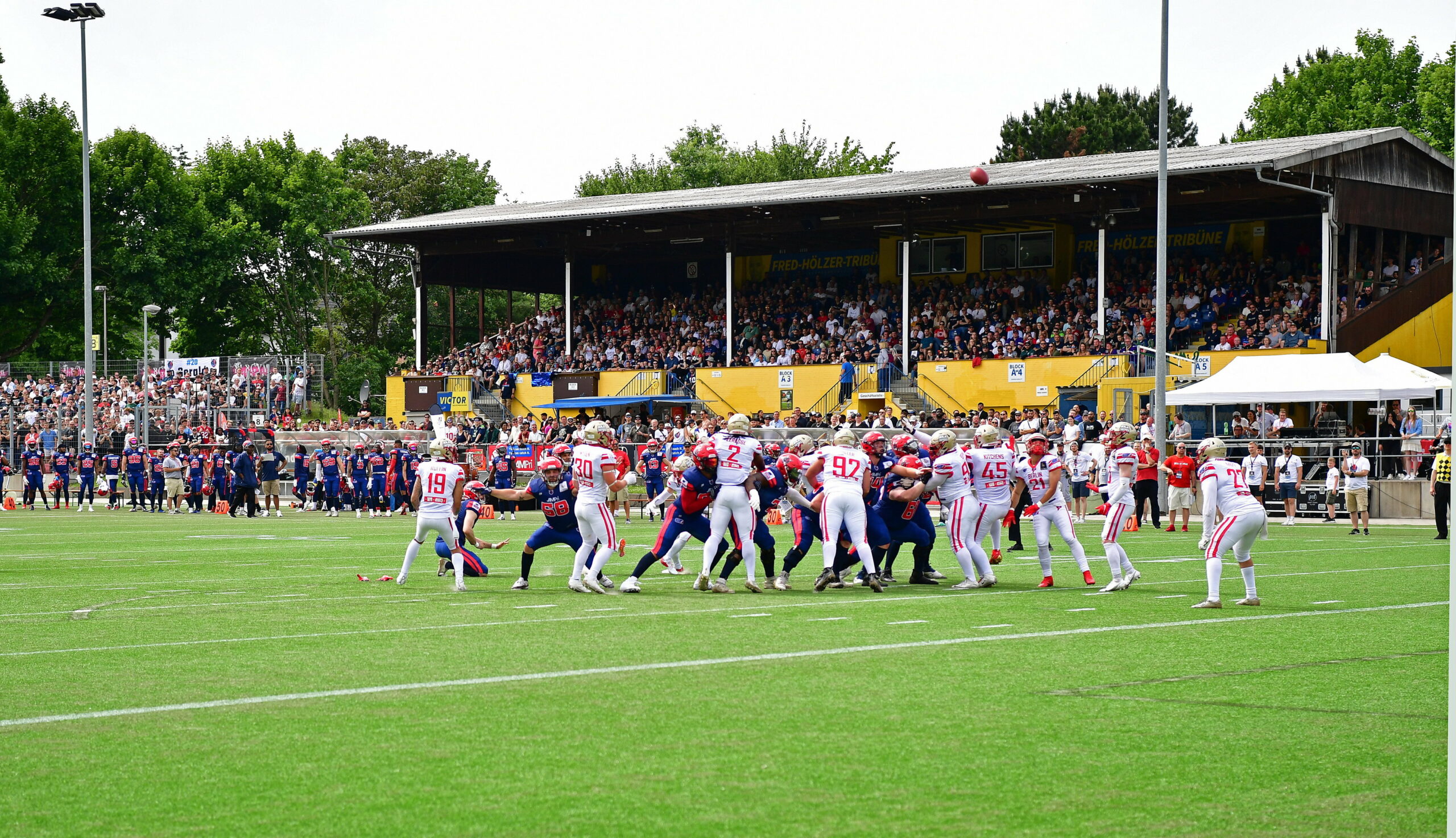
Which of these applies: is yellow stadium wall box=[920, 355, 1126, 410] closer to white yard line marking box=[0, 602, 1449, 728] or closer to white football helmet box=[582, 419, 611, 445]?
white football helmet box=[582, 419, 611, 445]

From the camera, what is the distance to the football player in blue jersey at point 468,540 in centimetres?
1659

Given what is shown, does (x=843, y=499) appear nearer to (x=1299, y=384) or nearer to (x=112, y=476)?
(x=1299, y=384)

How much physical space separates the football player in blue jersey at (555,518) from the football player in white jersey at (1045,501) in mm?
4613

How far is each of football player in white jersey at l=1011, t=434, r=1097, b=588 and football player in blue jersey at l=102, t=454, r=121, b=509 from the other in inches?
1164

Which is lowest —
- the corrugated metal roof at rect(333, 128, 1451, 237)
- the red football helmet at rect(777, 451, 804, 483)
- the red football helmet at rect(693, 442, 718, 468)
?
the red football helmet at rect(777, 451, 804, 483)

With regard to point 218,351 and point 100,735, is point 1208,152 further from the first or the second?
point 218,351

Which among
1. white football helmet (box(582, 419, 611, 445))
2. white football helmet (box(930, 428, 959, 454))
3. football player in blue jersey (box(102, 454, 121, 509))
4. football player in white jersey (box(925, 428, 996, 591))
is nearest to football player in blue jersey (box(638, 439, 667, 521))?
football player in blue jersey (box(102, 454, 121, 509))

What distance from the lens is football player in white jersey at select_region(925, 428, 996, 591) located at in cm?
1605

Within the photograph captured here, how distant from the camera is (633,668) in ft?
31.9

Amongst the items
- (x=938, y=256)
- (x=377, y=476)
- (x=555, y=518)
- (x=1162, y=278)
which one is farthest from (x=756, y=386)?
(x=555, y=518)

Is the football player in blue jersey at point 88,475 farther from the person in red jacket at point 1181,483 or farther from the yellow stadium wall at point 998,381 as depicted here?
the person in red jacket at point 1181,483

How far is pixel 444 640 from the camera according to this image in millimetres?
11305

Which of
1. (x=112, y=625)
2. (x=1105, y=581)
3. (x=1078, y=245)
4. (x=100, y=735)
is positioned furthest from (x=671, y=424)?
(x=100, y=735)

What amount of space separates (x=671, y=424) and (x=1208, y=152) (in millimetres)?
15401
